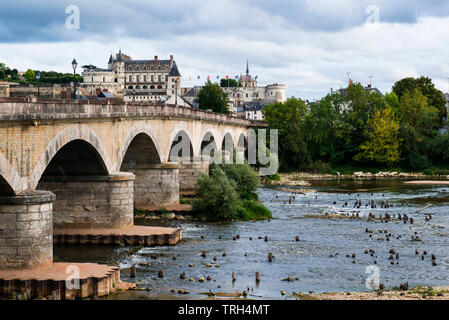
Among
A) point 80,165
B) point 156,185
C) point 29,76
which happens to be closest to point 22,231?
point 80,165

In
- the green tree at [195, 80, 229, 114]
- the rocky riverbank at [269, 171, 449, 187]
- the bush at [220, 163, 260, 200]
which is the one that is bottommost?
the rocky riverbank at [269, 171, 449, 187]

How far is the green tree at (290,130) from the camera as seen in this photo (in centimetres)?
10681

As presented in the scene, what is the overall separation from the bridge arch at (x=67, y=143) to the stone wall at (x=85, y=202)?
3.79 feet

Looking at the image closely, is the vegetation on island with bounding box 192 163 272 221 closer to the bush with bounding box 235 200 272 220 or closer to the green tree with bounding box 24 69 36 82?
the bush with bounding box 235 200 272 220

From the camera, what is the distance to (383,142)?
106500 millimetres

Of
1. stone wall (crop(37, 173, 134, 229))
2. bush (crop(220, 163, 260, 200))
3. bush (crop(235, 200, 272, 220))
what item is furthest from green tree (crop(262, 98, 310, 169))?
stone wall (crop(37, 173, 134, 229))

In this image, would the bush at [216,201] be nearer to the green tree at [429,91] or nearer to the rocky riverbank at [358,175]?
the rocky riverbank at [358,175]

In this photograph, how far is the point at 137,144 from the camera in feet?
172

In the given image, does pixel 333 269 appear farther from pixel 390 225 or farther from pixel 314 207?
pixel 314 207

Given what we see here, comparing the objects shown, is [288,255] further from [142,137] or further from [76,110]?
[142,137]

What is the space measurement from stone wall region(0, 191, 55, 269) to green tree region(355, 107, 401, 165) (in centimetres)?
8365

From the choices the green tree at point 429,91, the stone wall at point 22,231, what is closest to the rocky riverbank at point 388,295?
the stone wall at point 22,231

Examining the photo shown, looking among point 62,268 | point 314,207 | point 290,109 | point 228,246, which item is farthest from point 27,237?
point 290,109

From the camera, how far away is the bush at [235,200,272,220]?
5059cm
